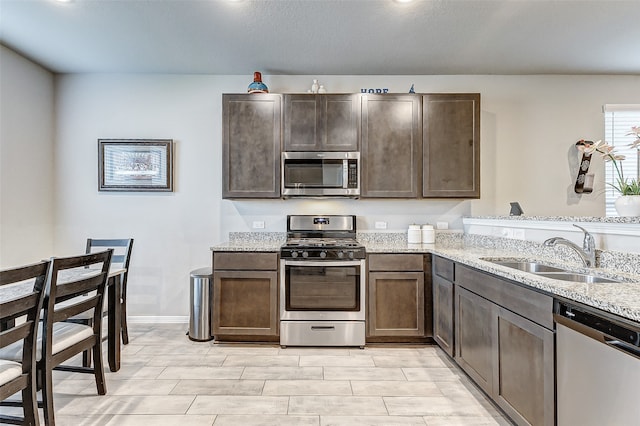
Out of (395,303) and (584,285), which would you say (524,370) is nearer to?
(584,285)

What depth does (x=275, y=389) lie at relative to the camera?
2.47m

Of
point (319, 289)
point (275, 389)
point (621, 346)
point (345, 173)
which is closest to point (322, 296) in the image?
point (319, 289)

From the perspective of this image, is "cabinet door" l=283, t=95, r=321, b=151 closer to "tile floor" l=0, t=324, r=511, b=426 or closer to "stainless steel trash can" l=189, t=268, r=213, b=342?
"stainless steel trash can" l=189, t=268, r=213, b=342

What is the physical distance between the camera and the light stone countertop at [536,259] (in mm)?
1359

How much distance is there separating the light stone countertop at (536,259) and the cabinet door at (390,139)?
62 centimetres

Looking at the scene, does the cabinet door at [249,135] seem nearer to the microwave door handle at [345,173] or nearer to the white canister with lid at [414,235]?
the microwave door handle at [345,173]

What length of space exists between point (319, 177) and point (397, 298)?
1.35 meters

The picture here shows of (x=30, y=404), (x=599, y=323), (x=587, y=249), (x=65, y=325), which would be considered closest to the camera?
(x=599, y=323)

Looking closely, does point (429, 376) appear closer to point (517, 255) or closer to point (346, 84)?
point (517, 255)

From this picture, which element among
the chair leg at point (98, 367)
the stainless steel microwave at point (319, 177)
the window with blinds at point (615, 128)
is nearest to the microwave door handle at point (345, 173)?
the stainless steel microwave at point (319, 177)

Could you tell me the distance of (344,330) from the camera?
320 centimetres

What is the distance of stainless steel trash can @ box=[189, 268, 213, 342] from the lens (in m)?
3.36

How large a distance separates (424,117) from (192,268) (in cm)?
288

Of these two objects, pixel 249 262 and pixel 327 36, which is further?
pixel 249 262
